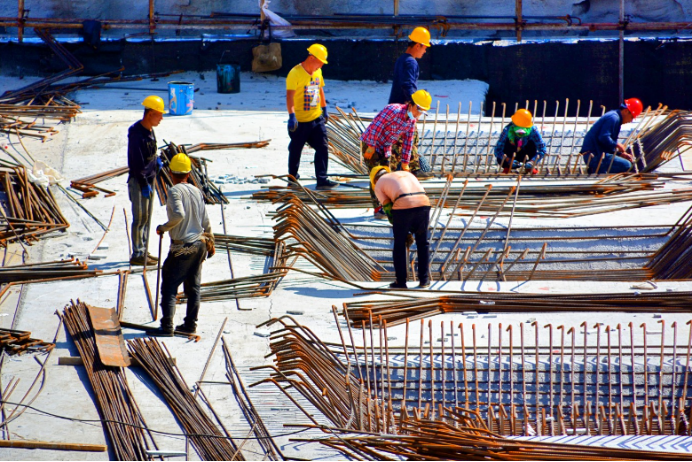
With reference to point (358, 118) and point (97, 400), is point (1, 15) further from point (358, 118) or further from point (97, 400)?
point (97, 400)

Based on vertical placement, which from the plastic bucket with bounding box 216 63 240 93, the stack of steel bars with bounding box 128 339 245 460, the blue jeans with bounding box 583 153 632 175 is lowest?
the stack of steel bars with bounding box 128 339 245 460

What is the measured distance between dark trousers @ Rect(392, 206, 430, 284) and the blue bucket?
6708 mm

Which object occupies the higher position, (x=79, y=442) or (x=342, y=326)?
(x=342, y=326)

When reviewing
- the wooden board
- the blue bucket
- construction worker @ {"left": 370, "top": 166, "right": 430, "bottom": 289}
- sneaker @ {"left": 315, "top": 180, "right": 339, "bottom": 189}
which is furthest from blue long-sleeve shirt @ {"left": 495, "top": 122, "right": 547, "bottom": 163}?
the wooden board

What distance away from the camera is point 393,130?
316 inches

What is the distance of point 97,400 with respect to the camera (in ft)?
15.9

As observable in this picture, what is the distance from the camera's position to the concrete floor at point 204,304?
4.65m

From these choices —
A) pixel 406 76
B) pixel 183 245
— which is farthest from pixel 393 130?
pixel 183 245

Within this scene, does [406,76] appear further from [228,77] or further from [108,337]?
[228,77]

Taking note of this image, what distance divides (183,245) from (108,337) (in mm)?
838

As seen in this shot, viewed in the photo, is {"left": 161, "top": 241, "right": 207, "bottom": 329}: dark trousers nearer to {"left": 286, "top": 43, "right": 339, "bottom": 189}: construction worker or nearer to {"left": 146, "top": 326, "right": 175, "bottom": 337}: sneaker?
{"left": 146, "top": 326, "right": 175, "bottom": 337}: sneaker

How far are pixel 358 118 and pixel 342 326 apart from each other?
21.6 ft

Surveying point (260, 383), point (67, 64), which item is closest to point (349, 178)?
point (260, 383)

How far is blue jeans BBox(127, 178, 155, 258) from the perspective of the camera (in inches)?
278
